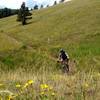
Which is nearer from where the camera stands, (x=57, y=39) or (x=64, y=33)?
(x=57, y=39)

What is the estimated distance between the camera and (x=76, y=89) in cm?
622

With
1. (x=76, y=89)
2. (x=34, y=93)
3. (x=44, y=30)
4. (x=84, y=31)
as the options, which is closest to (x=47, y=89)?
(x=34, y=93)

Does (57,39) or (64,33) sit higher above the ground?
(64,33)

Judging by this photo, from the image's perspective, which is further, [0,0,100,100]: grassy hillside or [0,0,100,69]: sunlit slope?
[0,0,100,69]: sunlit slope

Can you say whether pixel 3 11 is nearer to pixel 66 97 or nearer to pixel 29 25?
pixel 29 25

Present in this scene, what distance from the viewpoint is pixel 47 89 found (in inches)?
221

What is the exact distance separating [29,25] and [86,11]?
11740 mm

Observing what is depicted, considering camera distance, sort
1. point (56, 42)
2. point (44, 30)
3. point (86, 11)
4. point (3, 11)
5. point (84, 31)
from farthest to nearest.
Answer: point (3, 11) < point (86, 11) < point (44, 30) < point (84, 31) < point (56, 42)

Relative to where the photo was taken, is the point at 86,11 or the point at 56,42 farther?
the point at 86,11

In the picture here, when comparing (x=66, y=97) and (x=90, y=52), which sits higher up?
(x=66, y=97)

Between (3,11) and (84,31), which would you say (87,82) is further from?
(3,11)

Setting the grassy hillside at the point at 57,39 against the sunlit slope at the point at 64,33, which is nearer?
the grassy hillside at the point at 57,39

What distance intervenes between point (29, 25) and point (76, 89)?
8102 cm

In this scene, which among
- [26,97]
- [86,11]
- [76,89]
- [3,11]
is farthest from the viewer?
[3,11]
